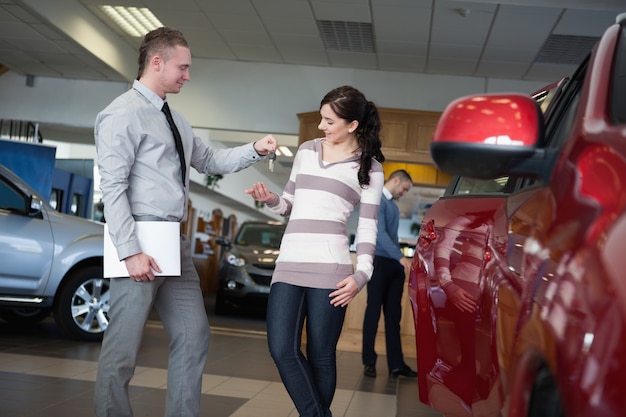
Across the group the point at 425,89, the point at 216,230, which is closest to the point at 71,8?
the point at 425,89

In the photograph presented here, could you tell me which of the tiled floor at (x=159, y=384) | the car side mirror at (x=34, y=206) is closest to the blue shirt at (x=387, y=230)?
the tiled floor at (x=159, y=384)

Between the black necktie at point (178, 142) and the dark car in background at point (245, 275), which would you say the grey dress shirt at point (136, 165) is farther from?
the dark car in background at point (245, 275)

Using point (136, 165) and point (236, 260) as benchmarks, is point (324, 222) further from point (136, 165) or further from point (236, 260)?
point (236, 260)

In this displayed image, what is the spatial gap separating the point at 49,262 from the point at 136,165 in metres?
4.89

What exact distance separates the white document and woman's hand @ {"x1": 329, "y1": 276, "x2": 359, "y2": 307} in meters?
0.58

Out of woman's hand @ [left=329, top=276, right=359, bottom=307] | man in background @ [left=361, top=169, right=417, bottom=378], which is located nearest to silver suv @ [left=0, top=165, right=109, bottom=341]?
man in background @ [left=361, top=169, right=417, bottom=378]

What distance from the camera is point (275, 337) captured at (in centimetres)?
320

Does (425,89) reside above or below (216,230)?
above

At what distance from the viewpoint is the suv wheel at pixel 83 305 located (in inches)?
314

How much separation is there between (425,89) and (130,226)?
9.23m

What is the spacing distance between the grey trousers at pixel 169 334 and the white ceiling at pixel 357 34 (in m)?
5.79

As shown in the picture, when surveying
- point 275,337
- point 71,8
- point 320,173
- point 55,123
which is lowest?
point 275,337

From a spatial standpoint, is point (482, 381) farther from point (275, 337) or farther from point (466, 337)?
point (275, 337)

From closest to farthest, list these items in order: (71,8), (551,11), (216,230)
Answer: (551,11) → (71,8) → (216,230)
